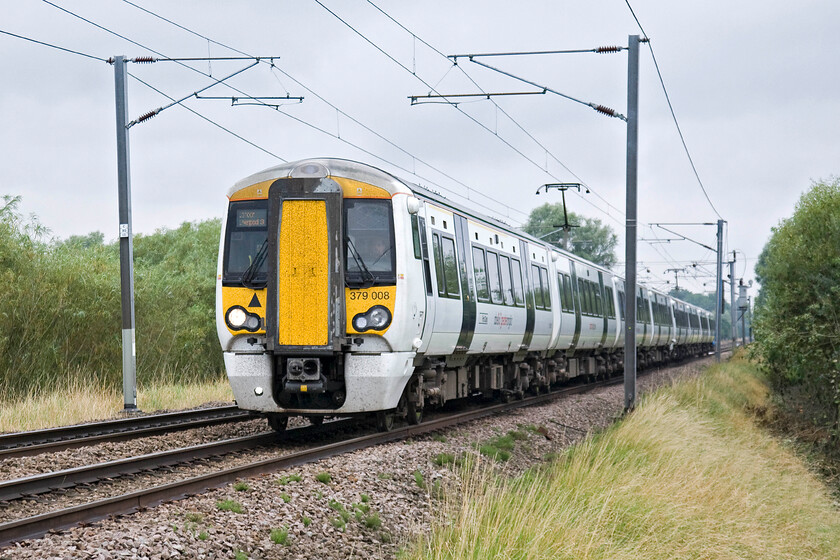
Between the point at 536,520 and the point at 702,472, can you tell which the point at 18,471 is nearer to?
the point at 536,520

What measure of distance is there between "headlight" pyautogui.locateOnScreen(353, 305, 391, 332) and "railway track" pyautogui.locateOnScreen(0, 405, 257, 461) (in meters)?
3.04

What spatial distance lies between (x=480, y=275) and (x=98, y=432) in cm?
578

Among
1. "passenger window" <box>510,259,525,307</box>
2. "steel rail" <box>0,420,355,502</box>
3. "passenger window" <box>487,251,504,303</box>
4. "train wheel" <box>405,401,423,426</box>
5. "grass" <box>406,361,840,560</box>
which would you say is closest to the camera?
"grass" <box>406,361,840,560</box>

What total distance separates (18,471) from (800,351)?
22.4 metres

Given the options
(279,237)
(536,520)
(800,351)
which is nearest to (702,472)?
(536,520)

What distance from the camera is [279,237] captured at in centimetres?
1108

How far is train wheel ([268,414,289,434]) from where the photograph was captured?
1187 cm

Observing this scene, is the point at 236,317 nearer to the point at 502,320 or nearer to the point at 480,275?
the point at 480,275

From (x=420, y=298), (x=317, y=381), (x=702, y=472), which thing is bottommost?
(x=702, y=472)

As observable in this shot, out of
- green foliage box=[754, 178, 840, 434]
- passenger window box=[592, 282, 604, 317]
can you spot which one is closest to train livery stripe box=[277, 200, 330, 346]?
passenger window box=[592, 282, 604, 317]

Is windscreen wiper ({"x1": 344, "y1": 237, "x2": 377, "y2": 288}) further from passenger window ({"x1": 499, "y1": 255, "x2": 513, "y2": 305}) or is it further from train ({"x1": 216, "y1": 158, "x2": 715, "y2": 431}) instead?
passenger window ({"x1": 499, "y1": 255, "x2": 513, "y2": 305})

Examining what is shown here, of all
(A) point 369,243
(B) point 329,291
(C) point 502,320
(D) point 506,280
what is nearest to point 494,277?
(C) point 502,320

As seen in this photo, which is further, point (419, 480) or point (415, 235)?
point (415, 235)

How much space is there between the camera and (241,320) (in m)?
11.1
